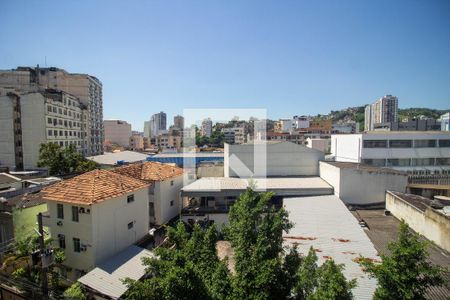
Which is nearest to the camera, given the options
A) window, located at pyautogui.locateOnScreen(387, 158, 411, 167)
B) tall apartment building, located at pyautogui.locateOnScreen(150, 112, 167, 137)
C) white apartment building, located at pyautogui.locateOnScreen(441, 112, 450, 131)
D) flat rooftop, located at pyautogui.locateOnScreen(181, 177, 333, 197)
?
flat rooftop, located at pyautogui.locateOnScreen(181, 177, 333, 197)

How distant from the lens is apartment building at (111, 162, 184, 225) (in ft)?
53.1

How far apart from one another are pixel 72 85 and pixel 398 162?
174 ft

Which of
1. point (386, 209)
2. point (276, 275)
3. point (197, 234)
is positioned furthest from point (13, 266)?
Result: point (386, 209)

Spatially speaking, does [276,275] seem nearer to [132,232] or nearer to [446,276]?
[446,276]

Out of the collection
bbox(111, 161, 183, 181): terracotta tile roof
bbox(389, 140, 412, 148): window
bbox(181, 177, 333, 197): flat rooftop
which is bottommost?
bbox(181, 177, 333, 197): flat rooftop

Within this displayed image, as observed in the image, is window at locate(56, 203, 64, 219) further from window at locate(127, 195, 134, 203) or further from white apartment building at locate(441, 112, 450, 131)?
white apartment building at locate(441, 112, 450, 131)

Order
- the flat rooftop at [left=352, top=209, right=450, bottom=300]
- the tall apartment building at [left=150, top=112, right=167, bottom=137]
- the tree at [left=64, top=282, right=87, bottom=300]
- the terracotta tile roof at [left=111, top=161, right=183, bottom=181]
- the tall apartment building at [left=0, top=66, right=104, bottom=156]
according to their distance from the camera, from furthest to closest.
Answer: the tall apartment building at [left=150, top=112, right=167, bottom=137] < the tall apartment building at [left=0, top=66, right=104, bottom=156] < the terracotta tile roof at [left=111, top=161, right=183, bottom=181] < the tree at [left=64, top=282, right=87, bottom=300] < the flat rooftop at [left=352, top=209, right=450, bottom=300]

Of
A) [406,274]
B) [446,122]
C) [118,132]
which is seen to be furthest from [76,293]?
[118,132]

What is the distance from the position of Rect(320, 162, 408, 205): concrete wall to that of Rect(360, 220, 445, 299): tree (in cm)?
1077

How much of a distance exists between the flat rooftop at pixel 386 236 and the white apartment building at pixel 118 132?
240 feet

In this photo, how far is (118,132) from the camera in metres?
74.9

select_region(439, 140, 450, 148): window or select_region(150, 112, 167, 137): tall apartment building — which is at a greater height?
select_region(150, 112, 167, 137): tall apartment building

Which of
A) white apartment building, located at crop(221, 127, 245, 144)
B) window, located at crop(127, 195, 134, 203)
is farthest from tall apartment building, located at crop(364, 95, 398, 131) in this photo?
window, located at crop(127, 195, 134, 203)

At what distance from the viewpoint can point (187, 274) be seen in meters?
5.95
